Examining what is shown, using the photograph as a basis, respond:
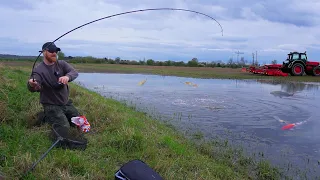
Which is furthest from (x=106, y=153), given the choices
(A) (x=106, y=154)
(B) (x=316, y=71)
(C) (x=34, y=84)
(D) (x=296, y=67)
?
(B) (x=316, y=71)

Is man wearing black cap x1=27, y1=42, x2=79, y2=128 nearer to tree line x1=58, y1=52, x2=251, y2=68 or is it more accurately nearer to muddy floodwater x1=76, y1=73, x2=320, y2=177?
muddy floodwater x1=76, y1=73, x2=320, y2=177

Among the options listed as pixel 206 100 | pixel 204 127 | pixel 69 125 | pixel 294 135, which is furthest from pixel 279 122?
pixel 69 125

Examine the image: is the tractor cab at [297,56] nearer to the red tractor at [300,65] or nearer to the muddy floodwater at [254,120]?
the red tractor at [300,65]

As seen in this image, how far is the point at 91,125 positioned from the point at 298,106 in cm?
848

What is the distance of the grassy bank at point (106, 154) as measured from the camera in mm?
3946

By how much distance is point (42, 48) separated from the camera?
5348mm

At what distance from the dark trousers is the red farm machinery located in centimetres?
2447

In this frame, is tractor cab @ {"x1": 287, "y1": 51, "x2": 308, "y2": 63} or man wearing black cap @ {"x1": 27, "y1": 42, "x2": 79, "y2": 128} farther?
tractor cab @ {"x1": 287, "y1": 51, "x2": 308, "y2": 63}

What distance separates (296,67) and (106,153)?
84.7ft

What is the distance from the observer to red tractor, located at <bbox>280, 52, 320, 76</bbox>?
89.8 ft

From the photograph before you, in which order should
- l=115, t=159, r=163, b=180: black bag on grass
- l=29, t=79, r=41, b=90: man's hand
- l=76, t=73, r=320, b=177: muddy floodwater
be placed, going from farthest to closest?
l=76, t=73, r=320, b=177: muddy floodwater → l=29, t=79, r=41, b=90: man's hand → l=115, t=159, r=163, b=180: black bag on grass

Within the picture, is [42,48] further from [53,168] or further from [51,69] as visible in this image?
[53,168]

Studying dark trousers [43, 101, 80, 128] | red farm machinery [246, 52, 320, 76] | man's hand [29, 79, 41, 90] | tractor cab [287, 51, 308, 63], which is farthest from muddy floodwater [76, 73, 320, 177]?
tractor cab [287, 51, 308, 63]

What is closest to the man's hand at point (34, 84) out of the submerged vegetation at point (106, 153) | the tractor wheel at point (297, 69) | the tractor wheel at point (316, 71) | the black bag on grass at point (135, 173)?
the submerged vegetation at point (106, 153)
